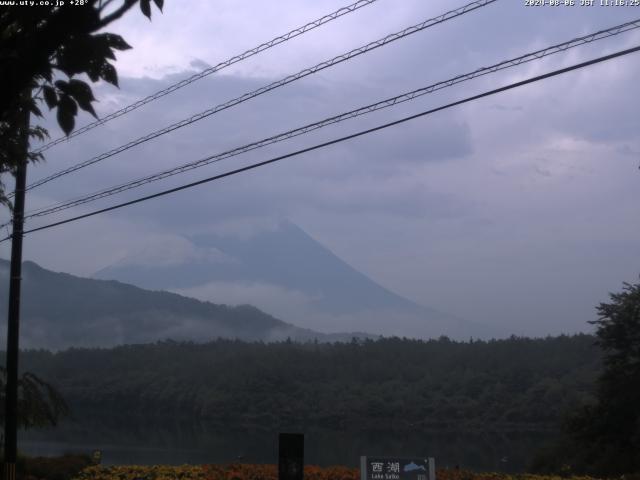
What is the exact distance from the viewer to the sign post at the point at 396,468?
11.7 meters

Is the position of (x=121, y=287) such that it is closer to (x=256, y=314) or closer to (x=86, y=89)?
(x=256, y=314)

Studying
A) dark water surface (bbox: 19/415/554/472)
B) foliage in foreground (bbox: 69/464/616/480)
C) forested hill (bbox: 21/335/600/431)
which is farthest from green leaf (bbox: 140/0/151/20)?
forested hill (bbox: 21/335/600/431)

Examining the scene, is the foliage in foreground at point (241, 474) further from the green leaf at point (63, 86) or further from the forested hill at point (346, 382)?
the forested hill at point (346, 382)

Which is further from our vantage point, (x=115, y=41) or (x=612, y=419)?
(x=612, y=419)

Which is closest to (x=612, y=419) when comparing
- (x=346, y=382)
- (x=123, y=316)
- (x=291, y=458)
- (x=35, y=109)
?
(x=291, y=458)

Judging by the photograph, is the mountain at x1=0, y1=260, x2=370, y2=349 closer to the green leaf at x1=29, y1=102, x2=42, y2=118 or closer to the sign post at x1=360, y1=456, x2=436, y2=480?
the sign post at x1=360, y1=456, x2=436, y2=480

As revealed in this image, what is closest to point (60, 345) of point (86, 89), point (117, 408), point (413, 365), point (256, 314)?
point (256, 314)

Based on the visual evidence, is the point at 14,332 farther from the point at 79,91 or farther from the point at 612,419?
the point at 612,419

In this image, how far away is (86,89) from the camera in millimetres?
4773

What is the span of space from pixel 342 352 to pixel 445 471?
1517 inches

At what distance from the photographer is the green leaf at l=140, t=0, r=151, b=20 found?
495 centimetres

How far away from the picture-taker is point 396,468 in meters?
11.8

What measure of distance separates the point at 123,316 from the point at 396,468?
98937mm

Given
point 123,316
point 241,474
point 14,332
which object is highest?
point 123,316
